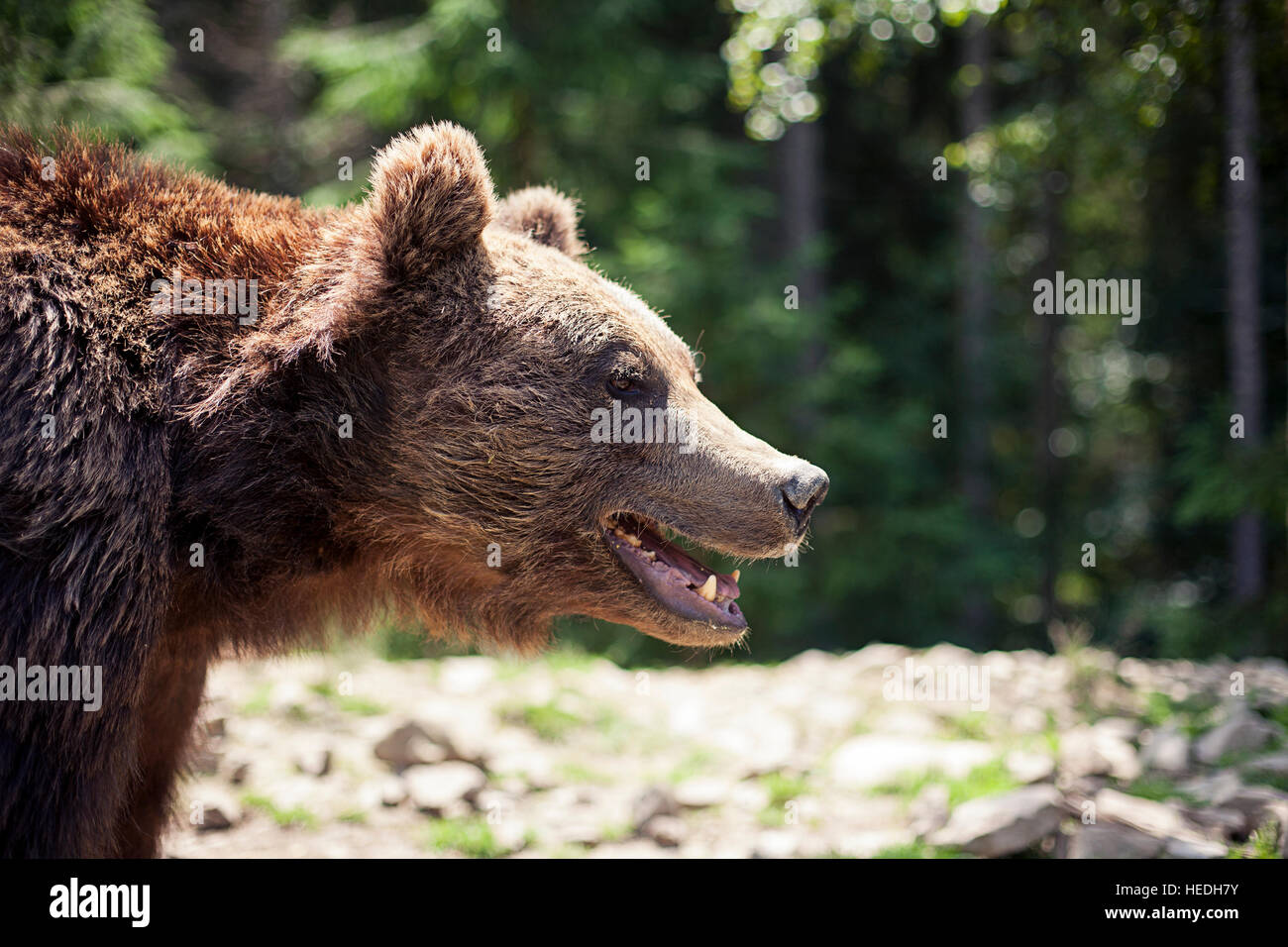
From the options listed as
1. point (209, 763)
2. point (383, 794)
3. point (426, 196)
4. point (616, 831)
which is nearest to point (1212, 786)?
point (616, 831)

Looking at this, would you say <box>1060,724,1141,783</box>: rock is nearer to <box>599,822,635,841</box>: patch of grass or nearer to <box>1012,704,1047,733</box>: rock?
<box>1012,704,1047,733</box>: rock

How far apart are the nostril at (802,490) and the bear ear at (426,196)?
1.42m

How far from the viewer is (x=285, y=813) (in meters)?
5.03

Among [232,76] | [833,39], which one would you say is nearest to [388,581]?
[833,39]

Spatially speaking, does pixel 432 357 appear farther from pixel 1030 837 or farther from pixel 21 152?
pixel 1030 837

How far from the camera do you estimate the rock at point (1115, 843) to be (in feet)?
13.4

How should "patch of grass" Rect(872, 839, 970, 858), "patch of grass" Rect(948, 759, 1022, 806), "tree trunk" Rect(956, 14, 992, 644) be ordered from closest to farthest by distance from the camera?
1. "patch of grass" Rect(872, 839, 970, 858)
2. "patch of grass" Rect(948, 759, 1022, 806)
3. "tree trunk" Rect(956, 14, 992, 644)

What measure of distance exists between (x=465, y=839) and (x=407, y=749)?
982 mm

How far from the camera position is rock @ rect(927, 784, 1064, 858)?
174 inches

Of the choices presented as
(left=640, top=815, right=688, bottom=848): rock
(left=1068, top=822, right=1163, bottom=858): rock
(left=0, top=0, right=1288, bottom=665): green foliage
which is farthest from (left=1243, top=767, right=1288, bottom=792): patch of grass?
(left=0, top=0, right=1288, bottom=665): green foliage

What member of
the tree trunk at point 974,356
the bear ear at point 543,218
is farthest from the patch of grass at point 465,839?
the tree trunk at point 974,356

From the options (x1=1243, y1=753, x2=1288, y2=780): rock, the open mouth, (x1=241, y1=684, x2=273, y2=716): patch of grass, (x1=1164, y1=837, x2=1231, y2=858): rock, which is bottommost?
(x1=1164, y1=837, x2=1231, y2=858): rock

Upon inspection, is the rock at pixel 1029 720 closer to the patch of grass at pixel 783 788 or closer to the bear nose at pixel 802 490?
the patch of grass at pixel 783 788

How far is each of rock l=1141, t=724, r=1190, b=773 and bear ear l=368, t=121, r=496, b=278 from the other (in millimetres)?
4491
